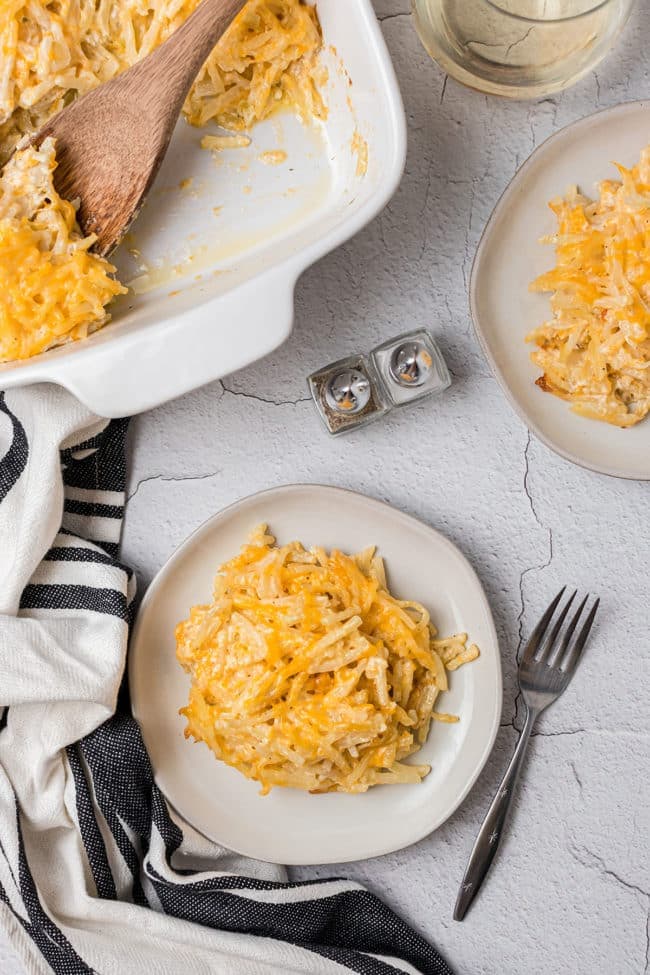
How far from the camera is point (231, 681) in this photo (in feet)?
4.31

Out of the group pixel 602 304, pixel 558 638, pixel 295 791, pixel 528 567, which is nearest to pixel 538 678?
pixel 558 638

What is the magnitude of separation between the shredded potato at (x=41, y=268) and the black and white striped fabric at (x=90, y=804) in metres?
0.17

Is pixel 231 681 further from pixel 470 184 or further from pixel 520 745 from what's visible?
pixel 470 184

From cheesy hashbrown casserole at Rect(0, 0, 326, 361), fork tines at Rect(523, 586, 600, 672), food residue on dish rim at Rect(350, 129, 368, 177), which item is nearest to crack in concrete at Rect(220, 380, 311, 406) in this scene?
cheesy hashbrown casserole at Rect(0, 0, 326, 361)

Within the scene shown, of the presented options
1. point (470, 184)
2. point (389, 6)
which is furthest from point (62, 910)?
point (389, 6)

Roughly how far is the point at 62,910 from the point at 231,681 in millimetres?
441

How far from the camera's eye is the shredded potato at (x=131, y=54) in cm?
123

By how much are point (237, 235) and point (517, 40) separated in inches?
19.2

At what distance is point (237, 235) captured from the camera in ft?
4.48

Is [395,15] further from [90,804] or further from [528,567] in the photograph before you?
[90,804]

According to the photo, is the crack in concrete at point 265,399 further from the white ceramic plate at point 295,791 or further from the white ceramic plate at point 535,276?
the white ceramic plate at point 535,276

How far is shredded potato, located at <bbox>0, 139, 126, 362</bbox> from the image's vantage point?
1.15m

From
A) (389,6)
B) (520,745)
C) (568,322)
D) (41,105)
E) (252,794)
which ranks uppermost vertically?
(41,105)

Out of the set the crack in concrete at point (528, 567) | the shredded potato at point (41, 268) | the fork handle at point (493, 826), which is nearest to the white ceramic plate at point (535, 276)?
the crack in concrete at point (528, 567)
